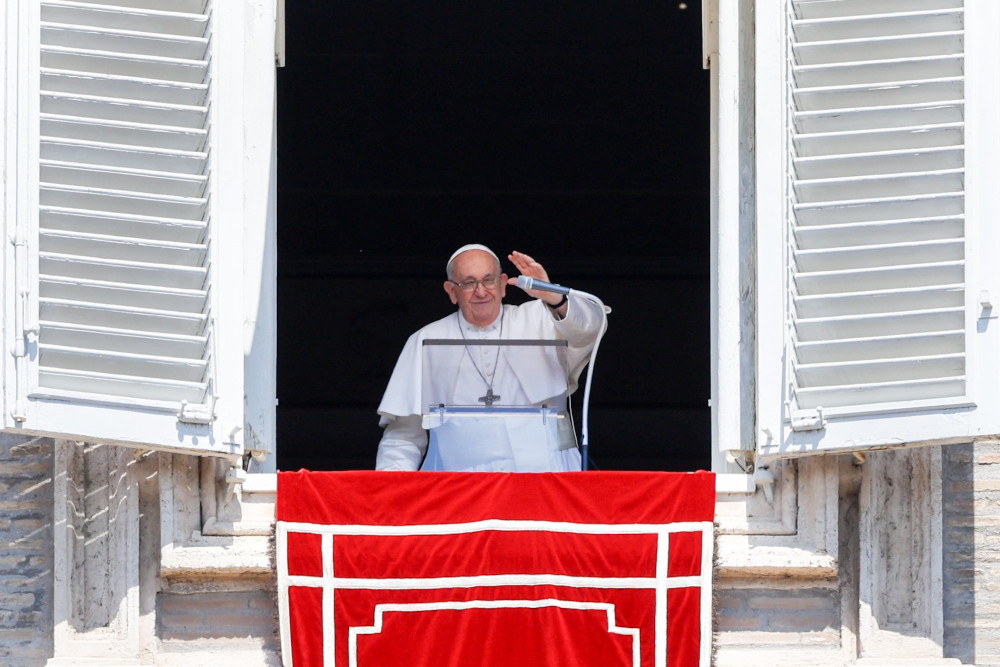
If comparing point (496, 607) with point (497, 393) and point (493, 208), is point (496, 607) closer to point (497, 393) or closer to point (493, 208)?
point (497, 393)

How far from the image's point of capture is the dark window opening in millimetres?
9188

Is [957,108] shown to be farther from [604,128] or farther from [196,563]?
[604,128]

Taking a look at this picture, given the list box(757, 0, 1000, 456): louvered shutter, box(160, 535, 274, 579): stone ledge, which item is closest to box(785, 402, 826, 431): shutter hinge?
box(757, 0, 1000, 456): louvered shutter

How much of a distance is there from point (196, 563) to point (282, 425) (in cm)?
353

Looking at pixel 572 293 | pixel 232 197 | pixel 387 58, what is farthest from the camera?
pixel 387 58

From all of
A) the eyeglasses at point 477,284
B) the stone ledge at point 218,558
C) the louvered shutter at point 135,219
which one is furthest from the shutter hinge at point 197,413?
the eyeglasses at point 477,284

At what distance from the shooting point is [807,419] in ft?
19.4

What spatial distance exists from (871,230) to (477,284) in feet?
5.67

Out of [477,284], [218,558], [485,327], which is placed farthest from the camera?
[485,327]

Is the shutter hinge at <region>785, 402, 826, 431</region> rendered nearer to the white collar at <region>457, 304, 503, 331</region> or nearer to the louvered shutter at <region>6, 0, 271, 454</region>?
the louvered shutter at <region>6, 0, 271, 454</region>

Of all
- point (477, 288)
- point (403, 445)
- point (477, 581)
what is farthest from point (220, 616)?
point (477, 288)

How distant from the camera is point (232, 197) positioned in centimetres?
593

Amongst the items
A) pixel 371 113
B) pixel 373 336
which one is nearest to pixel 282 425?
pixel 373 336

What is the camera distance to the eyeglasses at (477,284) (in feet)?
24.1
